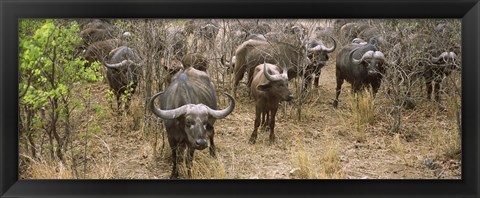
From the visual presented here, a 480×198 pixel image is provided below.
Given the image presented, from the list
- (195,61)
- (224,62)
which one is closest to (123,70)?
(195,61)

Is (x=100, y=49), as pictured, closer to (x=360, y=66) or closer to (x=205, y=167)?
(x=205, y=167)

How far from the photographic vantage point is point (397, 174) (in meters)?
4.44

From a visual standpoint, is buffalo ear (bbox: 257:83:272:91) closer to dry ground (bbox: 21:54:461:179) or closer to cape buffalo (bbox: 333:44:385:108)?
dry ground (bbox: 21:54:461:179)

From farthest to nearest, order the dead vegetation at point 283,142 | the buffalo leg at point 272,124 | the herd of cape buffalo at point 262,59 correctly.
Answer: the buffalo leg at point 272,124 < the herd of cape buffalo at point 262,59 < the dead vegetation at point 283,142

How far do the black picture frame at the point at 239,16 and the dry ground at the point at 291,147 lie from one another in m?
0.52

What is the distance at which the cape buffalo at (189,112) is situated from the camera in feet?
14.2

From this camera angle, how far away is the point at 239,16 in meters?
3.58

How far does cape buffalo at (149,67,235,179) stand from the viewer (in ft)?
14.2

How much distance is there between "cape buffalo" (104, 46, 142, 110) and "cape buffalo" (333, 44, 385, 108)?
1.87 metres

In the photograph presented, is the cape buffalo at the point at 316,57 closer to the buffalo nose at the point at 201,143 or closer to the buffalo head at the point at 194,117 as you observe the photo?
the buffalo head at the point at 194,117

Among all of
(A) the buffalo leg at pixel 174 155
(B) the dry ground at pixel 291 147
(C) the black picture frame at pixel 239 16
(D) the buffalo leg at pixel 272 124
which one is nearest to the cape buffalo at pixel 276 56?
(B) the dry ground at pixel 291 147

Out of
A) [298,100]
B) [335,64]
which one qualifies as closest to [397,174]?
[298,100]
